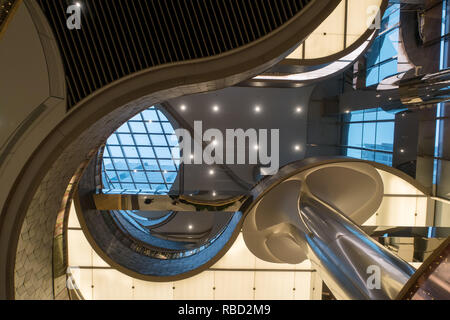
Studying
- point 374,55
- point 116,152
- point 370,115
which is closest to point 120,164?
point 116,152

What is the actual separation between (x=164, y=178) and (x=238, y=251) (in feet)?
40.2

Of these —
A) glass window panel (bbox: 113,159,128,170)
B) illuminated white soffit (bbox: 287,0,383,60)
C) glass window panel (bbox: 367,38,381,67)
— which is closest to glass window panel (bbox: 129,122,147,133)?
glass window panel (bbox: 113,159,128,170)

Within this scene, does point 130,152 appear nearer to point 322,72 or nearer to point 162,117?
point 162,117

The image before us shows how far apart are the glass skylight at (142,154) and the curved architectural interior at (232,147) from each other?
10.1ft

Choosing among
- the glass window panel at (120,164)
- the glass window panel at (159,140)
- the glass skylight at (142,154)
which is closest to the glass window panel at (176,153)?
the glass skylight at (142,154)

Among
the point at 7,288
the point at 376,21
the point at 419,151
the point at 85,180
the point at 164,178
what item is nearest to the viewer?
the point at 7,288

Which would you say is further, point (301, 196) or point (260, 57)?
point (301, 196)

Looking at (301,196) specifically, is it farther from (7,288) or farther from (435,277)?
(7,288)

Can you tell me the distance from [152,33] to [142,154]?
15.5 metres

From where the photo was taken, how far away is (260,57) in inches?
193
